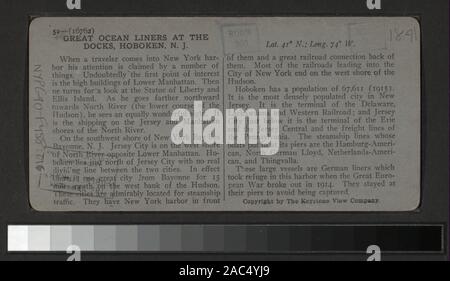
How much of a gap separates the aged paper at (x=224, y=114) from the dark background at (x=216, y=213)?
0.05ft

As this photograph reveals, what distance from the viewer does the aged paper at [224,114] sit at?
4.20 ft

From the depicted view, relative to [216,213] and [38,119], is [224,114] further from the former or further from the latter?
[38,119]

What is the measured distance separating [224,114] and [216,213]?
203 millimetres

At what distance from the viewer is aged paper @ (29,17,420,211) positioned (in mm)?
1280

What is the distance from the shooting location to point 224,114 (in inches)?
50.4

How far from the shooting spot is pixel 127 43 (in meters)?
1.29

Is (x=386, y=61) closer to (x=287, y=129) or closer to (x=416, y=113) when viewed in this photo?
(x=416, y=113)

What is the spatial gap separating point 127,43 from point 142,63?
0.05m

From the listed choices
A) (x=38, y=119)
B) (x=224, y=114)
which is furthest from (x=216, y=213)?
(x=38, y=119)

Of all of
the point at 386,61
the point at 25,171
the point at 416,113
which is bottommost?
the point at 25,171

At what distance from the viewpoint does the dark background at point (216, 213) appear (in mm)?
1287

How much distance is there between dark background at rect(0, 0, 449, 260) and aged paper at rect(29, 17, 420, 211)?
0.02 metres

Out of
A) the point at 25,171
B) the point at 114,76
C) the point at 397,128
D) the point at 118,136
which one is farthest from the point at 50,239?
the point at 397,128
